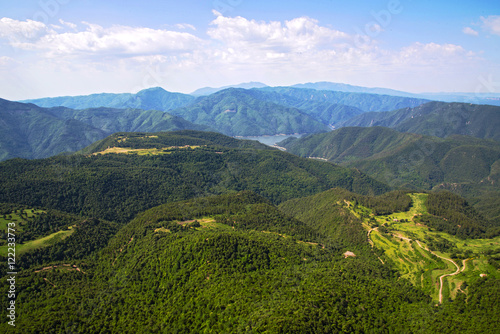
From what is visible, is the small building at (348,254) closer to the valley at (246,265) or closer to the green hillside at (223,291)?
the valley at (246,265)

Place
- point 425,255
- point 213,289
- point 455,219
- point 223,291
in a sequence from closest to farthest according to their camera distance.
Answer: point 223,291 < point 213,289 < point 425,255 < point 455,219

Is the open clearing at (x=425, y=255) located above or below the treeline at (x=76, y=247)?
below

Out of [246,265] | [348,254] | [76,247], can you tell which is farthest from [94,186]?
[348,254]

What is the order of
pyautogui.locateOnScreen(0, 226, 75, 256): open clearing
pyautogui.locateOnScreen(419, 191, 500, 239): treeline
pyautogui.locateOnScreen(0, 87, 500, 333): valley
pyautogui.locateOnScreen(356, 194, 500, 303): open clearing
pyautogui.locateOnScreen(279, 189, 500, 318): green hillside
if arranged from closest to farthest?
pyautogui.locateOnScreen(0, 87, 500, 333): valley < pyautogui.locateOnScreen(356, 194, 500, 303): open clearing < pyautogui.locateOnScreen(279, 189, 500, 318): green hillside < pyautogui.locateOnScreen(0, 226, 75, 256): open clearing < pyautogui.locateOnScreen(419, 191, 500, 239): treeline

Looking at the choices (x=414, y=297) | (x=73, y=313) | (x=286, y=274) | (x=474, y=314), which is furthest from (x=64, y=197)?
(x=474, y=314)

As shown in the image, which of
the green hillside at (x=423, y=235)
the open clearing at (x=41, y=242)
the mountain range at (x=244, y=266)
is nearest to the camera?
the mountain range at (x=244, y=266)

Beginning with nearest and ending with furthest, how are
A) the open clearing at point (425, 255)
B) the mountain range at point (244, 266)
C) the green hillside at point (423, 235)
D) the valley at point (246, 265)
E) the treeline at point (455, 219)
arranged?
the mountain range at point (244, 266)
the valley at point (246, 265)
the open clearing at point (425, 255)
the green hillside at point (423, 235)
the treeline at point (455, 219)

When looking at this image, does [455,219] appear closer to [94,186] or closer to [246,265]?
[246,265]

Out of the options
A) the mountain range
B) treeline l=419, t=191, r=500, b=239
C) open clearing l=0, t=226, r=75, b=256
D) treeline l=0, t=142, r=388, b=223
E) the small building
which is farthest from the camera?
treeline l=0, t=142, r=388, b=223

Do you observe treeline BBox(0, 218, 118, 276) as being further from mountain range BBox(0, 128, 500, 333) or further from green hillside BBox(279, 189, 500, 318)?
green hillside BBox(279, 189, 500, 318)

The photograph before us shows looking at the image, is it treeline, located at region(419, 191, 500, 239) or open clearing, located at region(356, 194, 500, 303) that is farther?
treeline, located at region(419, 191, 500, 239)

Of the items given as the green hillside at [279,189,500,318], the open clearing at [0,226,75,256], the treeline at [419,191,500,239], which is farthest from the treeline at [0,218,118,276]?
the treeline at [419,191,500,239]

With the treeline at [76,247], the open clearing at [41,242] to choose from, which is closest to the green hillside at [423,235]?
the treeline at [76,247]
